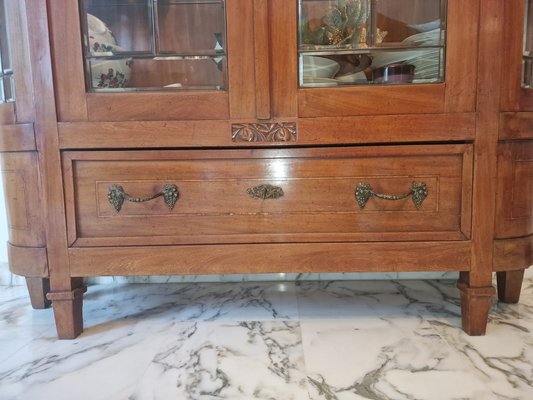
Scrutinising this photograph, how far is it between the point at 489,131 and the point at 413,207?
221 mm

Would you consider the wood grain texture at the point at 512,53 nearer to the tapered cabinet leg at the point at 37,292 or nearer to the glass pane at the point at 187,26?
the glass pane at the point at 187,26

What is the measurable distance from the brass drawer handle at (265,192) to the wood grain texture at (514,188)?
18.9 inches

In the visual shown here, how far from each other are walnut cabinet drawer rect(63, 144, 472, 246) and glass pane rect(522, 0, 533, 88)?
0.84ft

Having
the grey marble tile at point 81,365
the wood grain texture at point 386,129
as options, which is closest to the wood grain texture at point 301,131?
the wood grain texture at point 386,129

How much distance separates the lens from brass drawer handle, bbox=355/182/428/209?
84 centimetres

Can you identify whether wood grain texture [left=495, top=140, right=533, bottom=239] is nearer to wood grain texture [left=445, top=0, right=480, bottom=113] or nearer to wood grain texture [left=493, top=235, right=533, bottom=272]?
wood grain texture [left=493, top=235, right=533, bottom=272]

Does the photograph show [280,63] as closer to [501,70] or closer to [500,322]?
[501,70]

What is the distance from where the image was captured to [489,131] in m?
0.82

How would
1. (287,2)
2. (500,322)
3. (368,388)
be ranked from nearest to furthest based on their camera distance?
(368,388), (287,2), (500,322)

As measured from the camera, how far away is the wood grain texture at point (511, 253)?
0.86 metres

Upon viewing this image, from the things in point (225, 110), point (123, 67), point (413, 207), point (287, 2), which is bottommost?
point (413, 207)

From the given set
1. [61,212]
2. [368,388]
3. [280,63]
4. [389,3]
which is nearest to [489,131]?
[389,3]

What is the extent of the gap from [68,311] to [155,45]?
25.0 inches

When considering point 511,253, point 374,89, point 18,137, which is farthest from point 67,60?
point 511,253
